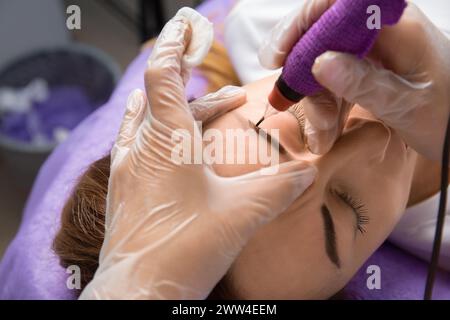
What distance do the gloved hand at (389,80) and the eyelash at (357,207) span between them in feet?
0.26

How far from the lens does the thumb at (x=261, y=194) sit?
714 mm

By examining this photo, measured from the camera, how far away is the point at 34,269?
1.08 m

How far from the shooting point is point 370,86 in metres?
0.73

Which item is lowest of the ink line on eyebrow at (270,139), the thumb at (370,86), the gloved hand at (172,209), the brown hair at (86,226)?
the brown hair at (86,226)

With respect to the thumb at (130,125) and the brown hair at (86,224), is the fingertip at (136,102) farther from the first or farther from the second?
the brown hair at (86,224)

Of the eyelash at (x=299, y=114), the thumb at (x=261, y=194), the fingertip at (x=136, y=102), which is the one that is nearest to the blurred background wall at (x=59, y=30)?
the fingertip at (x=136, y=102)

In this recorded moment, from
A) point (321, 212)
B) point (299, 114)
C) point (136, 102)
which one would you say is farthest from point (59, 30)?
point (321, 212)

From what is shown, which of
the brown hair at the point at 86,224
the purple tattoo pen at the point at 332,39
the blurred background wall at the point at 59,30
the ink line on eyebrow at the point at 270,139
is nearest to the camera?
the purple tattoo pen at the point at 332,39

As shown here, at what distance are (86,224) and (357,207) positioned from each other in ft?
1.46

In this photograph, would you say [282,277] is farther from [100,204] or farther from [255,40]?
[255,40]

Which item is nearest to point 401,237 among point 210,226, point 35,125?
point 210,226
